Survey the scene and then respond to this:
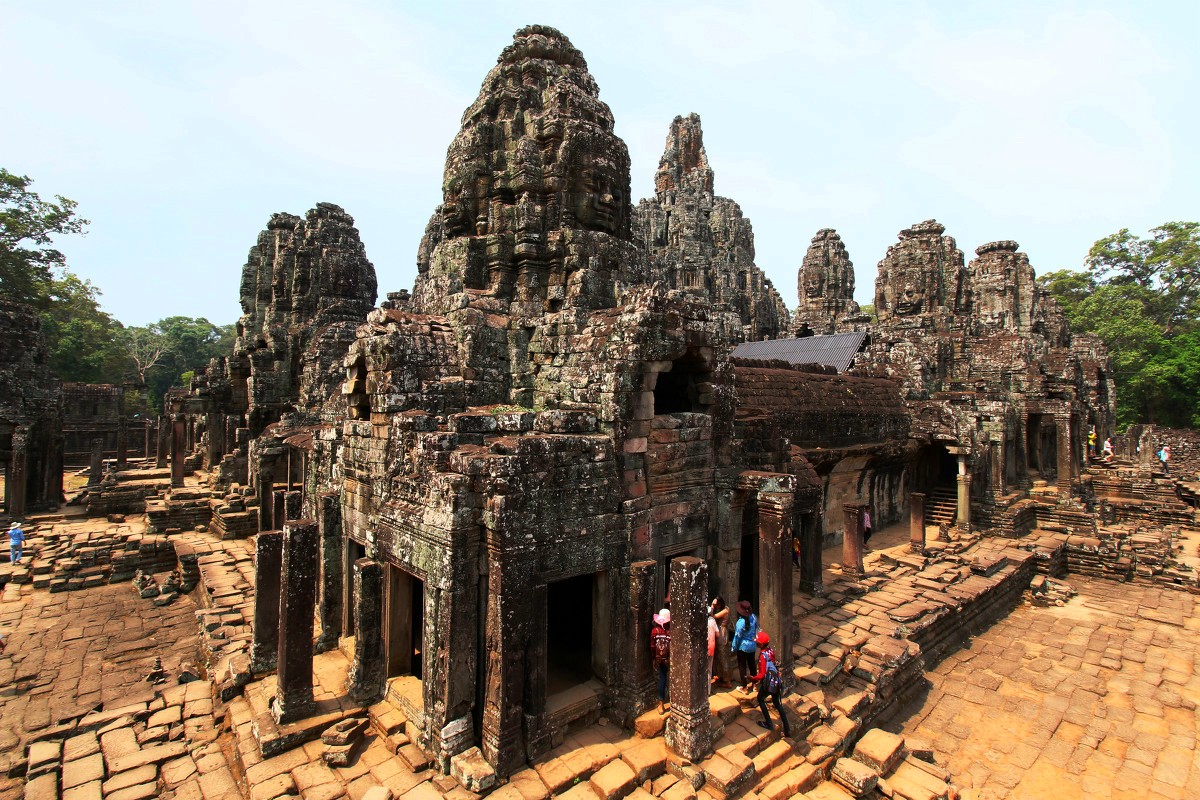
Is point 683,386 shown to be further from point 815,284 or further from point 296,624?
point 815,284

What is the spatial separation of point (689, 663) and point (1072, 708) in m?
7.39

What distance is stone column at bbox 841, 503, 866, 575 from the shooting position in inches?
488

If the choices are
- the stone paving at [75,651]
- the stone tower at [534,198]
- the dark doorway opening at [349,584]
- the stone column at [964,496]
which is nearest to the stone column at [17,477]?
the stone paving at [75,651]

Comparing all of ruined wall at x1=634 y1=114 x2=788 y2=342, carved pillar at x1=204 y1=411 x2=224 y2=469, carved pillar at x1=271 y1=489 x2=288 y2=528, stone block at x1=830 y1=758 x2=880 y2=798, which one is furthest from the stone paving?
ruined wall at x1=634 y1=114 x2=788 y2=342

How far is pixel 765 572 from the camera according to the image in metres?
7.83

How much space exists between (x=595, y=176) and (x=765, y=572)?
733 centimetres

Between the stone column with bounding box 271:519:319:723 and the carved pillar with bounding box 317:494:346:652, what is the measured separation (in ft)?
5.05

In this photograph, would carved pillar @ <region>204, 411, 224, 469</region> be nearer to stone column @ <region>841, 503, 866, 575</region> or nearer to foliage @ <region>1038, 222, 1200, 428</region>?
stone column @ <region>841, 503, 866, 575</region>

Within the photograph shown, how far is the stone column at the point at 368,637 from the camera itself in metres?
Answer: 6.76

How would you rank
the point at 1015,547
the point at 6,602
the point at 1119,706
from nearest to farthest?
the point at 1119,706
the point at 6,602
the point at 1015,547

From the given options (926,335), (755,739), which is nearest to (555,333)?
(755,739)

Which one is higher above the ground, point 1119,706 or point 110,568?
point 110,568

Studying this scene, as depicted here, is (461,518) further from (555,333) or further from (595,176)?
(595,176)

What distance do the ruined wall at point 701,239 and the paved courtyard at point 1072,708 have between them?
25440 millimetres
